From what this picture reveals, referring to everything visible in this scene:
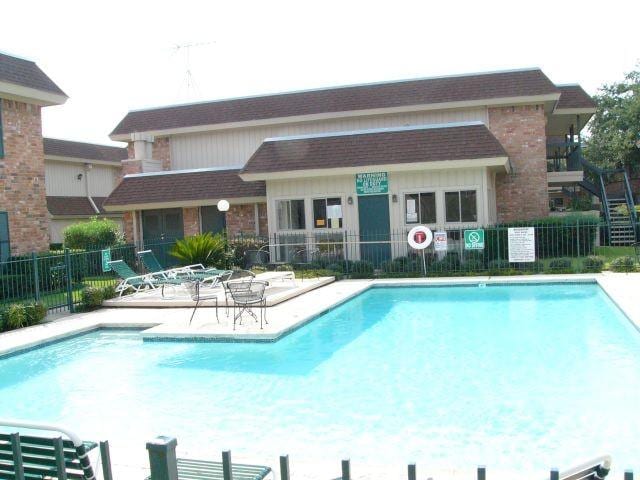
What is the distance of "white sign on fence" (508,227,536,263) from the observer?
58.9 feet

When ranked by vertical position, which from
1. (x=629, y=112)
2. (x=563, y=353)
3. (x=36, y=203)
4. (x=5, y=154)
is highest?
(x=629, y=112)

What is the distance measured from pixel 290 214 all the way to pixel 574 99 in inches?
496

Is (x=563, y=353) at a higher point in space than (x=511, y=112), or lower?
lower

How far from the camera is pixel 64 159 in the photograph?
31.1 metres

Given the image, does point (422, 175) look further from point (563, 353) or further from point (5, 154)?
point (5, 154)

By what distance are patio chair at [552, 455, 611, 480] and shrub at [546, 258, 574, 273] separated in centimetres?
1535

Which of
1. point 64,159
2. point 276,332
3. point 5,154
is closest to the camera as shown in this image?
point 276,332

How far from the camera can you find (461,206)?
64.6 feet

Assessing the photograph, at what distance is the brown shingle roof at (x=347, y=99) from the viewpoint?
22.0m

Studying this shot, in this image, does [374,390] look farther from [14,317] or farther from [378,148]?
[378,148]

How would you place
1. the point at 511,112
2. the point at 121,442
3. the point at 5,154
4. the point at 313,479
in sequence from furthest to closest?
1. the point at 511,112
2. the point at 5,154
3. the point at 121,442
4. the point at 313,479

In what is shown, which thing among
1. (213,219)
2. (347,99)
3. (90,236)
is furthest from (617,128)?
(90,236)

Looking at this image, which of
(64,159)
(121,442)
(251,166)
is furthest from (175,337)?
(64,159)

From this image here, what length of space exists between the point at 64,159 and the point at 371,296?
825 inches
